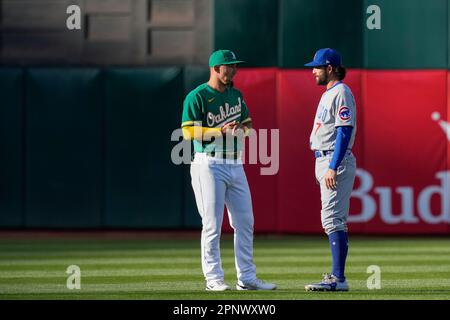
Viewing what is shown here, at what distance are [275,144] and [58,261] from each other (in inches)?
182

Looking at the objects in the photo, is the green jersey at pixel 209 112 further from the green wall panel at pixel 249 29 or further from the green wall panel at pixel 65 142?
the green wall panel at pixel 65 142

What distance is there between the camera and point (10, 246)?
48.2ft

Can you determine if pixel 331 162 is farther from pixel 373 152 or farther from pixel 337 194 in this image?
pixel 373 152

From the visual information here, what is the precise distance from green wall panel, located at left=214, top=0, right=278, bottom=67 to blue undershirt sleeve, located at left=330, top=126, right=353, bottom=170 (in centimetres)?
739

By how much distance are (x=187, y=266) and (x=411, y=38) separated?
5.82m

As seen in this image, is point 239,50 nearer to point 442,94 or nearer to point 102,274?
point 442,94

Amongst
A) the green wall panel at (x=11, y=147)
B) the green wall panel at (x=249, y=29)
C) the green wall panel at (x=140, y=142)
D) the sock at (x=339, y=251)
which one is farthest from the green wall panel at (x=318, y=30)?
the sock at (x=339, y=251)

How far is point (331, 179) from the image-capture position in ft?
27.8

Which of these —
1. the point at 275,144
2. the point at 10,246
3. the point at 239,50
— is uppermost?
the point at 239,50

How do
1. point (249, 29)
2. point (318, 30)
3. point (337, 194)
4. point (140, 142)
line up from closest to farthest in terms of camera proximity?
1. point (337, 194)
2. point (318, 30)
3. point (249, 29)
4. point (140, 142)

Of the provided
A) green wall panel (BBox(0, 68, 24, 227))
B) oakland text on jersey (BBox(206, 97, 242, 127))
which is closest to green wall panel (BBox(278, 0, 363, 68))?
green wall panel (BBox(0, 68, 24, 227))

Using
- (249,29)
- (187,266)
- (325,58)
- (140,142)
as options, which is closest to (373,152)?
(249,29)
